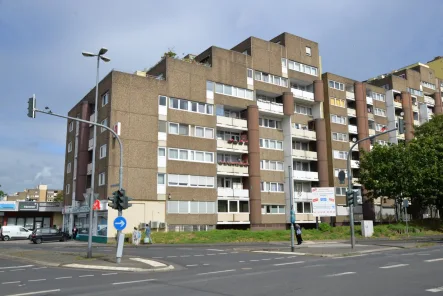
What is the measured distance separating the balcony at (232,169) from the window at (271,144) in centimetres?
396

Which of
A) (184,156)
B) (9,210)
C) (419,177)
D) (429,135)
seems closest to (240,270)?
(184,156)

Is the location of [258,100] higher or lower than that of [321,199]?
higher

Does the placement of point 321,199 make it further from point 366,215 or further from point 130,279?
point 366,215

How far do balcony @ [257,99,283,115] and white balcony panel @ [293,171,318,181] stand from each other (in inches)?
286

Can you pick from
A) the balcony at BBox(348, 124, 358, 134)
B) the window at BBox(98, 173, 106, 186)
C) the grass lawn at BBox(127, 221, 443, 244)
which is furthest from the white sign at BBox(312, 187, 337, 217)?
the balcony at BBox(348, 124, 358, 134)

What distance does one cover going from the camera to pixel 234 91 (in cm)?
4731

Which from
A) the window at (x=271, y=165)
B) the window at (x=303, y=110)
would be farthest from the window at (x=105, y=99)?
the window at (x=303, y=110)

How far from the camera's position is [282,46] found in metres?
51.7

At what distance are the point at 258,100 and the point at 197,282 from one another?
37422 millimetres

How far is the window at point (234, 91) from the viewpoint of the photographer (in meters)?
46.2

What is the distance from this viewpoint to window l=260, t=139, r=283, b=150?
161 feet

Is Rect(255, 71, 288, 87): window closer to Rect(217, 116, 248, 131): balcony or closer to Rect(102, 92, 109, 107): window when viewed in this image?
Rect(217, 116, 248, 131): balcony

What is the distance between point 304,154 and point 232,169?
10410 mm

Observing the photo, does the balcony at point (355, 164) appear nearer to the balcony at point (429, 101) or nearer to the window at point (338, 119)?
the window at point (338, 119)
